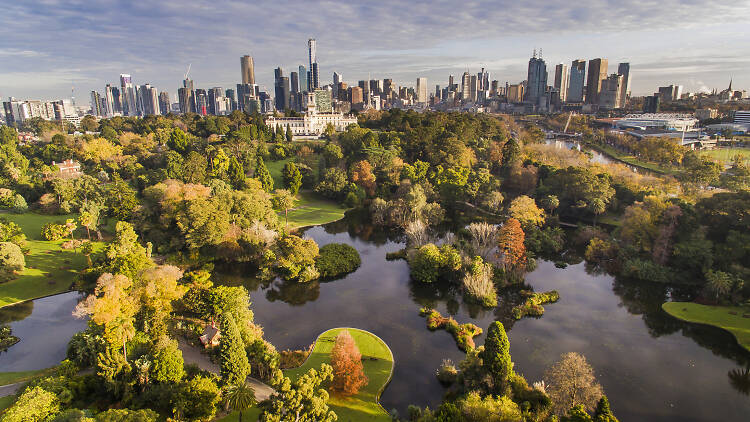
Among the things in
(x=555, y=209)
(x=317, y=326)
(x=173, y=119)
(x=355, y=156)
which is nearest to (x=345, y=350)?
(x=317, y=326)

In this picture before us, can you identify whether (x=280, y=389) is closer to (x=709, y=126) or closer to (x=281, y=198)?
(x=281, y=198)

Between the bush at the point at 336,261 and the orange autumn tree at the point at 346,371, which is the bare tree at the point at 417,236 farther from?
the orange autumn tree at the point at 346,371

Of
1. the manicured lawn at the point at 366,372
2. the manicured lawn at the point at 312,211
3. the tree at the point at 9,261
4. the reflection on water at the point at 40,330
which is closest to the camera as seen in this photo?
the manicured lawn at the point at 366,372

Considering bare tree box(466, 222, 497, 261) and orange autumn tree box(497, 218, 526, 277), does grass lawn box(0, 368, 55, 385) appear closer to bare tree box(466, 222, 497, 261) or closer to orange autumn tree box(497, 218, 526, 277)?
bare tree box(466, 222, 497, 261)

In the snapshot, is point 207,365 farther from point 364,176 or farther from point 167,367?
point 364,176

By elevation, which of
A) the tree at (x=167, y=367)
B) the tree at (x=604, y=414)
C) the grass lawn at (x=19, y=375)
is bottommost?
the grass lawn at (x=19, y=375)

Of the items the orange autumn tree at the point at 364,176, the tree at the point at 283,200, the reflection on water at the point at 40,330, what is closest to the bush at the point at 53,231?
the reflection on water at the point at 40,330

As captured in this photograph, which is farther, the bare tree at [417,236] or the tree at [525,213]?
the tree at [525,213]
